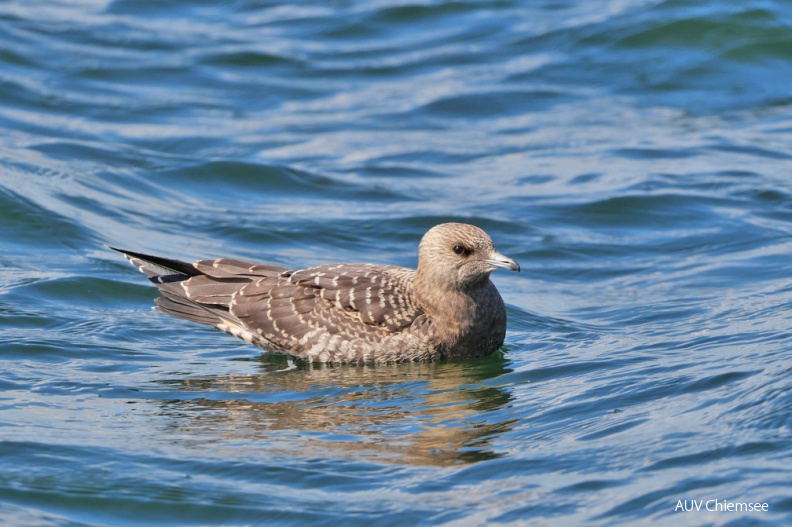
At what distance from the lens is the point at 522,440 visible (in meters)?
6.50

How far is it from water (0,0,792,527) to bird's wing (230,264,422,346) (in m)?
0.29

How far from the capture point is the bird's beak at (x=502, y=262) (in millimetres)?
7879

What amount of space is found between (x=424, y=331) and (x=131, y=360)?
191 centimetres

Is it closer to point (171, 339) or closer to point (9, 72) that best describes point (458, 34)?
point (9, 72)

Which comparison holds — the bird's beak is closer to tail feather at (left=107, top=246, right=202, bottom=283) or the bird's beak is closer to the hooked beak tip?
the hooked beak tip

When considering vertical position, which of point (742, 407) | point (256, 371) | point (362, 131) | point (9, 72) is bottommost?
point (742, 407)

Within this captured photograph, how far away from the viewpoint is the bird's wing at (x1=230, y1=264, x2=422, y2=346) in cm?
819

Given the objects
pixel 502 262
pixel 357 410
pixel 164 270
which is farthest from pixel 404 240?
pixel 357 410

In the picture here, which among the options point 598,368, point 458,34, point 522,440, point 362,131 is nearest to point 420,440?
point 522,440

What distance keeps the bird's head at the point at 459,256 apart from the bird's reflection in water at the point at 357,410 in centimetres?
55

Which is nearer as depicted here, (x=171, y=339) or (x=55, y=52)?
(x=171, y=339)

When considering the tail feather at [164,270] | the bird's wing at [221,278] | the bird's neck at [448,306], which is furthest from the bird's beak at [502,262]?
the tail feather at [164,270]

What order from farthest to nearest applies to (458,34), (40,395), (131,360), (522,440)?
(458,34)
(131,360)
(40,395)
(522,440)

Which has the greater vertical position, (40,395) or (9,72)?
(9,72)
